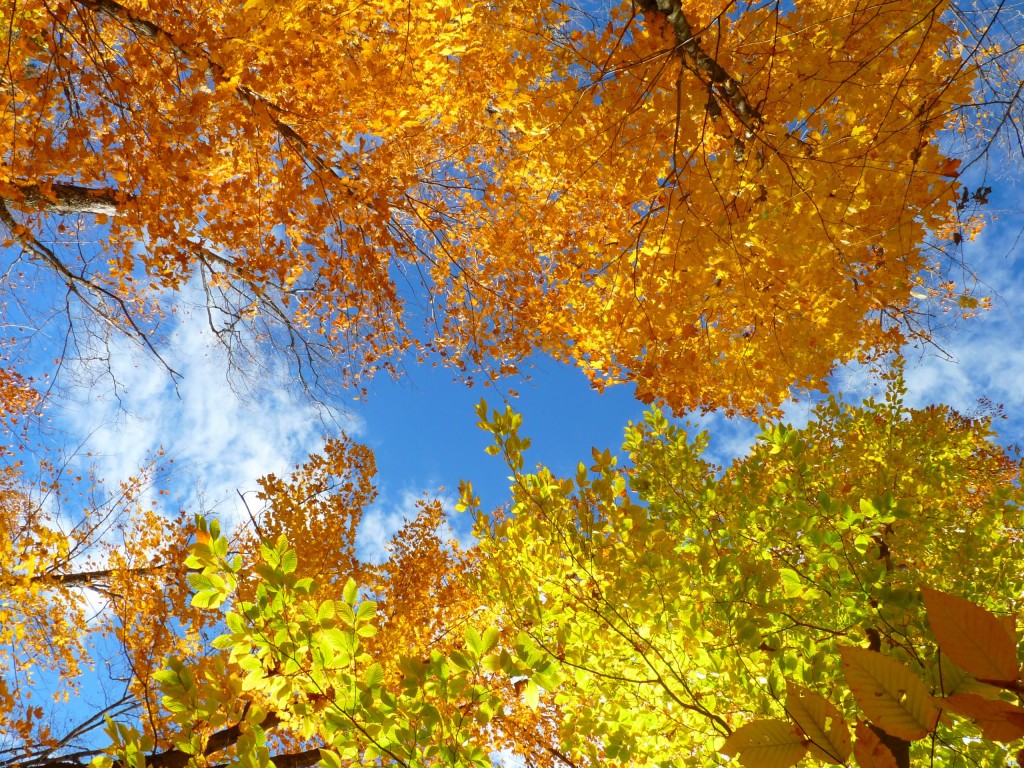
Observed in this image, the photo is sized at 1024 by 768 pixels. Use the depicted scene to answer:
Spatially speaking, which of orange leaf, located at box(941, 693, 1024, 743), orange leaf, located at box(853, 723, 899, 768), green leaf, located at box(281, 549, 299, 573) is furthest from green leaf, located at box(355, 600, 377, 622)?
orange leaf, located at box(941, 693, 1024, 743)

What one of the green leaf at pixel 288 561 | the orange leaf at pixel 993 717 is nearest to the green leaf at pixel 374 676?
the green leaf at pixel 288 561

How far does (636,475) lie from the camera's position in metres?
3.62

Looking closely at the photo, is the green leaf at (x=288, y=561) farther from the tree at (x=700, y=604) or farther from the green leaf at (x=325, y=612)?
the tree at (x=700, y=604)

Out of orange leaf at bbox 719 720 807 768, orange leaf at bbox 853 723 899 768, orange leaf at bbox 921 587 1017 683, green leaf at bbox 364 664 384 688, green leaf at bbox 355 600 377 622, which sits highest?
green leaf at bbox 355 600 377 622

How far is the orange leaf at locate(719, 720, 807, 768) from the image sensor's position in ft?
2.85

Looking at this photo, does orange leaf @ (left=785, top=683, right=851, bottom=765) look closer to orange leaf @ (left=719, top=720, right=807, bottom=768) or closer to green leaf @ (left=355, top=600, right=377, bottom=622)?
orange leaf @ (left=719, top=720, right=807, bottom=768)

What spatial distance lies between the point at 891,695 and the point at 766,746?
0.22 meters

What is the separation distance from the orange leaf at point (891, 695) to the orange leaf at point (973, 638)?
0.13 meters

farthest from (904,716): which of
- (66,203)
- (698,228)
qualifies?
(66,203)

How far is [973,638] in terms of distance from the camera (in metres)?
0.66

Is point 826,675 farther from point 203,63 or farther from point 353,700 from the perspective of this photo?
point 203,63

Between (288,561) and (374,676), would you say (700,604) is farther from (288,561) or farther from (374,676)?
(288,561)

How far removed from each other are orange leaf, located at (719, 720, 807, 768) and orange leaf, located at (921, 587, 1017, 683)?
33 cm

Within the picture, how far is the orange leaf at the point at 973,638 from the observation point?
64 cm
